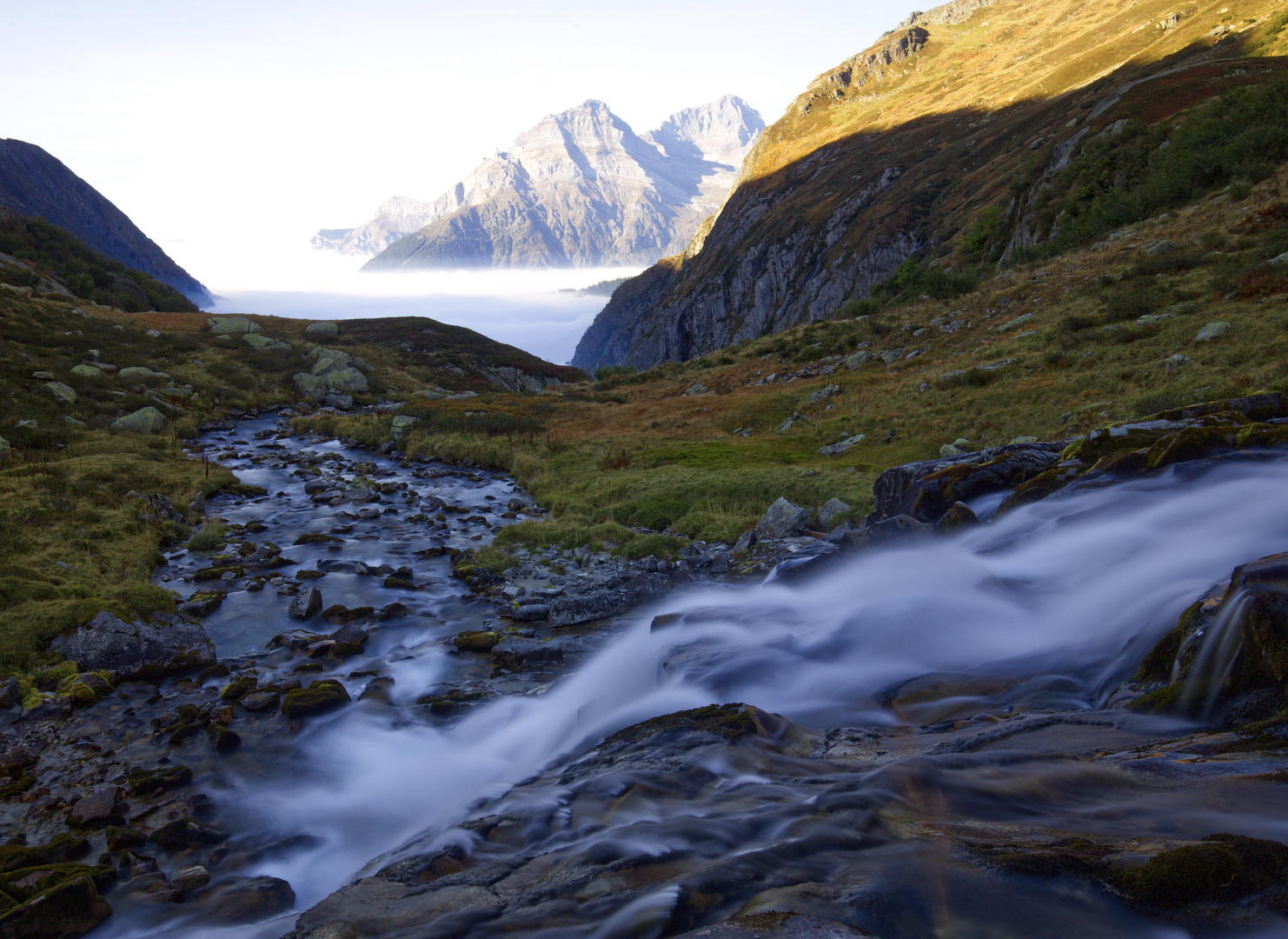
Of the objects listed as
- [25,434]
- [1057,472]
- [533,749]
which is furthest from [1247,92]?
[25,434]

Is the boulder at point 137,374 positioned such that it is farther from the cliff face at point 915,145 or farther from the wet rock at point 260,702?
the cliff face at point 915,145

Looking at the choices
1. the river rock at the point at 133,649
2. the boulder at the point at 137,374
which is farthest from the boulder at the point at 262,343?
the river rock at the point at 133,649

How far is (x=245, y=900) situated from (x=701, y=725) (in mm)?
4597

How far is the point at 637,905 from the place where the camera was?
4.19 m

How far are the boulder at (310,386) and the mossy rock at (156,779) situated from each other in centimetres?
4239

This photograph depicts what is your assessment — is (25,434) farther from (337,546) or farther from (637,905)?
(637,905)

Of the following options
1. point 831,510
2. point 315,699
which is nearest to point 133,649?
point 315,699

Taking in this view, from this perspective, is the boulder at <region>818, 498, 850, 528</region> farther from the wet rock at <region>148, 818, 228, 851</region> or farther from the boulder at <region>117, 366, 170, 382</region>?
the boulder at <region>117, 366, 170, 382</region>

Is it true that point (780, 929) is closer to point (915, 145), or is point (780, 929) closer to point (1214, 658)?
point (1214, 658)

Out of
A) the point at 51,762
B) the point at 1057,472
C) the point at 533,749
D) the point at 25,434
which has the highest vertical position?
the point at 25,434

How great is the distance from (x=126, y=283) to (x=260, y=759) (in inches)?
3075

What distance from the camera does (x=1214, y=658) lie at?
17.3 ft

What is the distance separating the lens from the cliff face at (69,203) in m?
149

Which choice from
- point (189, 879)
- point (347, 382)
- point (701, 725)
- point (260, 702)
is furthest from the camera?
point (347, 382)
